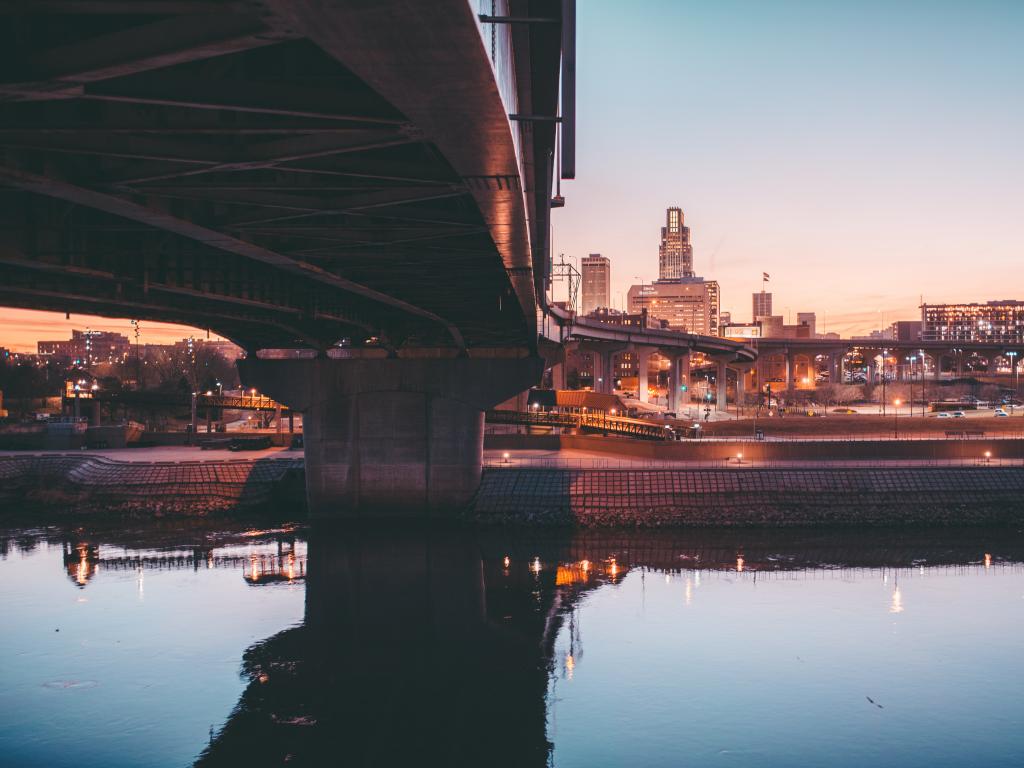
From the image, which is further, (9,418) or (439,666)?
(9,418)

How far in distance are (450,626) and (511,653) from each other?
3.58 meters

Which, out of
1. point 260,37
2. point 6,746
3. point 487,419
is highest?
point 260,37

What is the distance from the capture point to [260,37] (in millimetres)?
7031

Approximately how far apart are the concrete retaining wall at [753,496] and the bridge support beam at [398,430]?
2801mm

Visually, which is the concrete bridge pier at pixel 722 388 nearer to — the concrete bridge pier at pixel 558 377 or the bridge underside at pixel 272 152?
the concrete bridge pier at pixel 558 377

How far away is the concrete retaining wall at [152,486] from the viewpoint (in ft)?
167

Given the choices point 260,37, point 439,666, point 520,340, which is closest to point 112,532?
point 520,340

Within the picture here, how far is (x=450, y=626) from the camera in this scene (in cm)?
2961

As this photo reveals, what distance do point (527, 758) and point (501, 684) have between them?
4.65m

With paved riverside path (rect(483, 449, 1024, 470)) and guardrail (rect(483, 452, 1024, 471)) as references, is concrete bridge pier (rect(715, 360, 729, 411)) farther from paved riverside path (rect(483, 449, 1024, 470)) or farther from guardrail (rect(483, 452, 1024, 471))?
guardrail (rect(483, 452, 1024, 471))

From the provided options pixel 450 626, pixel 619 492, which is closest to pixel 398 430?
pixel 619 492

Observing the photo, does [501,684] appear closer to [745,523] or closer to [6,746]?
[6,746]

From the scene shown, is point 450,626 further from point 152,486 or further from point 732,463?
point 152,486

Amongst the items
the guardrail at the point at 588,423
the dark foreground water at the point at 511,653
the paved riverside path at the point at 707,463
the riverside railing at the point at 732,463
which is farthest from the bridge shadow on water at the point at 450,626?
the guardrail at the point at 588,423
